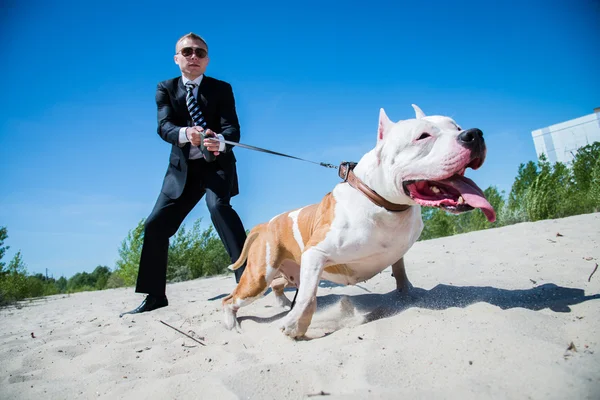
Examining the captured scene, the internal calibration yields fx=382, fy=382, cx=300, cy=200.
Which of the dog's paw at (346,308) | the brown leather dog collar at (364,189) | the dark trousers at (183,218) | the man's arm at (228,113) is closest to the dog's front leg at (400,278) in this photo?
the dog's paw at (346,308)

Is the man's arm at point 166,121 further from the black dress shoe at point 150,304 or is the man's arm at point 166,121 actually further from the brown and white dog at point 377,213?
the black dress shoe at point 150,304

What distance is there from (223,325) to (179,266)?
6.47 metres

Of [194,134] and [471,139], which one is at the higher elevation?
[194,134]

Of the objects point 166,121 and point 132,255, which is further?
point 132,255

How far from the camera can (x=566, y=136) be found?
80.4 feet

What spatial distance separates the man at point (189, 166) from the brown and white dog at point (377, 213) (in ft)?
3.53

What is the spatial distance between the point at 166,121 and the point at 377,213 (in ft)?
8.91

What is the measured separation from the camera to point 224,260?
10016 millimetres

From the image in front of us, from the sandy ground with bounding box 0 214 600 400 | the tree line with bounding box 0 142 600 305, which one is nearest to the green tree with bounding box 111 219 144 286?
the tree line with bounding box 0 142 600 305

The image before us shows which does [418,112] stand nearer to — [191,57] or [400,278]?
[400,278]

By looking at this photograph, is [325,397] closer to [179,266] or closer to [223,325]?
[223,325]

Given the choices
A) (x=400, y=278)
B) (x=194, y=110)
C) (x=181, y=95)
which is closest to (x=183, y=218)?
(x=194, y=110)

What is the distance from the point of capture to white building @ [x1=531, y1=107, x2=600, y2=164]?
23156mm

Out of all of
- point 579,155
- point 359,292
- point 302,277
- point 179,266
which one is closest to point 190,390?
point 302,277
